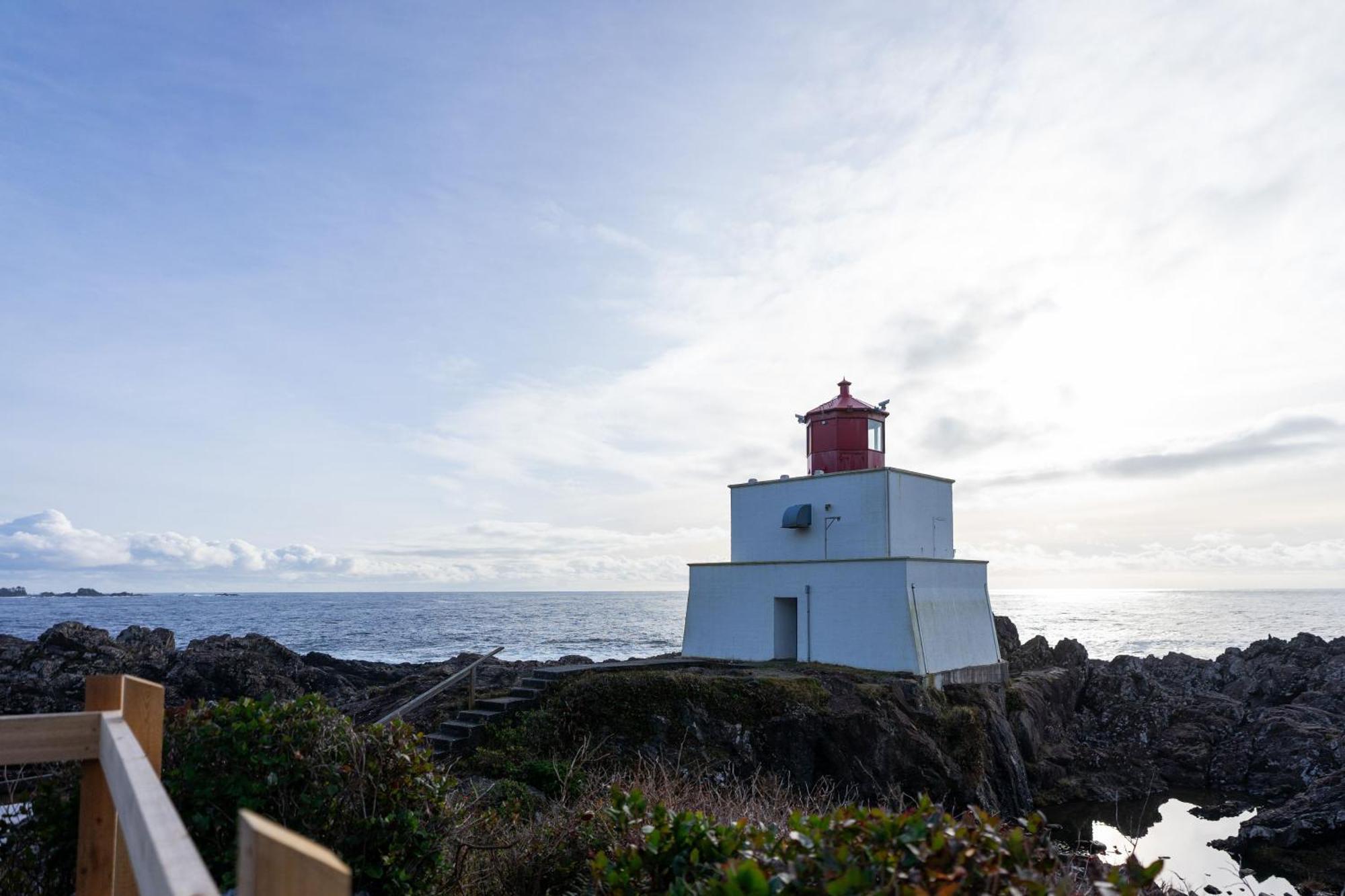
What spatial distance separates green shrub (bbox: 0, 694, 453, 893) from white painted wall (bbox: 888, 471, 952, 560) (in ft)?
56.0

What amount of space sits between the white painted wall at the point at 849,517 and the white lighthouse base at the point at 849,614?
657mm

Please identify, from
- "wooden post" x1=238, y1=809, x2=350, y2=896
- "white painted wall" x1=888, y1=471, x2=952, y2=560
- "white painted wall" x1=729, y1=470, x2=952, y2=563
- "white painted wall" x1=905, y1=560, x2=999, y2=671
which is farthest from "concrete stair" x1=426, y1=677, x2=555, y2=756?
"wooden post" x1=238, y1=809, x2=350, y2=896

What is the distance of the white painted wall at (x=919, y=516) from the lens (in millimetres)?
21922

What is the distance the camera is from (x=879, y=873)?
115 inches

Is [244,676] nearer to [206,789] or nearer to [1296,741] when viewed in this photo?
[206,789]

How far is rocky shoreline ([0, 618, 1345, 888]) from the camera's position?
16.5 meters

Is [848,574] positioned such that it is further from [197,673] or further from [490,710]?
[197,673]

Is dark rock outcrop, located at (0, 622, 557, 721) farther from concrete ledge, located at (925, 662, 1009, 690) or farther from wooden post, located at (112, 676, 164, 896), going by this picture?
wooden post, located at (112, 676, 164, 896)

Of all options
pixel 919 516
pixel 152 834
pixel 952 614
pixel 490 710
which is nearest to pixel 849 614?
pixel 952 614

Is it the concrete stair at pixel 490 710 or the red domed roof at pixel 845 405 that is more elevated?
the red domed roof at pixel 845 405

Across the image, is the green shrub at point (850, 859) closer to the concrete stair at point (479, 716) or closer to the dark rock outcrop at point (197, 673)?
the concrete stair at point (479, 716)

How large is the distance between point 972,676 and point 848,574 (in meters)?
4.09

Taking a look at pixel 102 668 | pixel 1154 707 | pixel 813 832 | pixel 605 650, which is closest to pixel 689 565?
pixel 1154 707

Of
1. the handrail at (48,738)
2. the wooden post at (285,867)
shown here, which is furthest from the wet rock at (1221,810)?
the wooden post at (285,867)
